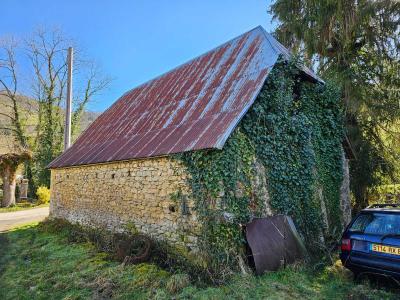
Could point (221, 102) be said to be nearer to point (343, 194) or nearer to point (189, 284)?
point (189, 284)

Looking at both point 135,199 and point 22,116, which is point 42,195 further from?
point 135,199

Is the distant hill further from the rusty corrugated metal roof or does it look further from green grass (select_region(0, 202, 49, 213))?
the rusty corrugated metal roof

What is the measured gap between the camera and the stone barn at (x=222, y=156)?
21.5ft

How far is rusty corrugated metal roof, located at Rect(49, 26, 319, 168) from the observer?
278 inches

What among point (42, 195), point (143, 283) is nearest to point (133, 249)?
point (143, 283)

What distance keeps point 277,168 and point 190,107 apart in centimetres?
285

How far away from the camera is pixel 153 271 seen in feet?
20.5

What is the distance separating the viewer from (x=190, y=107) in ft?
28.3

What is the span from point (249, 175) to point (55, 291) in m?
4.27

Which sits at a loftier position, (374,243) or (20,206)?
(374,243)

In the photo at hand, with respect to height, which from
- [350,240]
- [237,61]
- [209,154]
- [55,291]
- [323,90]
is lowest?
→ [55,291]


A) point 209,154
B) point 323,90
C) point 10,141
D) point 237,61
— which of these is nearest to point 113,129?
point 237,61

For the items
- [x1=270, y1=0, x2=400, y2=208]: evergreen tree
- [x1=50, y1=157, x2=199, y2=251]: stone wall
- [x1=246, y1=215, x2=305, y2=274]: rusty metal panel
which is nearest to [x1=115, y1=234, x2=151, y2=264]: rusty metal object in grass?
[x1=50, y1=157, x2=199, y2=251]: stone wall

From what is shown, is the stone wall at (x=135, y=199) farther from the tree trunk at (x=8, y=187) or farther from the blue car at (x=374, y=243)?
the tree trunk at (x=8, y=187)
